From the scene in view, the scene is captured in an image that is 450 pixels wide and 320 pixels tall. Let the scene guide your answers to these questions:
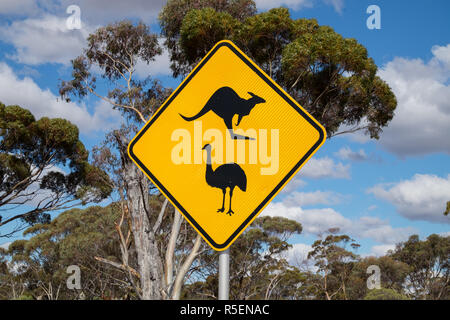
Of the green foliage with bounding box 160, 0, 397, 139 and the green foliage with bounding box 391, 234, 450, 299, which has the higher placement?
the green foliage with bounding box 160, 0, 397, 139

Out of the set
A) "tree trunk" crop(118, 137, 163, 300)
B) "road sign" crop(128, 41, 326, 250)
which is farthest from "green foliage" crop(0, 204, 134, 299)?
"road sign" crop(128, 41, 326, 250)

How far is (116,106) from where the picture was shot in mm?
17844

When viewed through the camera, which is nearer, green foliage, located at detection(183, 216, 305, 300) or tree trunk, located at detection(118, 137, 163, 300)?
tree trunk, located at detection(118, 137, 163, 300)

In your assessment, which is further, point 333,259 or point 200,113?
point 333,259

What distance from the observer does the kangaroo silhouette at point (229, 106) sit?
2.64 metres

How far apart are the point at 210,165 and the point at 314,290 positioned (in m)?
36.4

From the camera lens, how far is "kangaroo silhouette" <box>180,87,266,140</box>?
264cm

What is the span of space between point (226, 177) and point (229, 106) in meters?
0.40

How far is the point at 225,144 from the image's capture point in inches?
105
